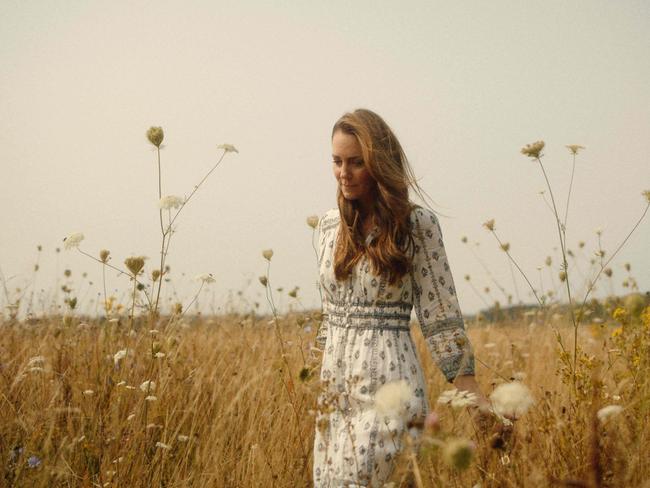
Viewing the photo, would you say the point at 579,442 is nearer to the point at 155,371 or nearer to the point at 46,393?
the point at 155,371

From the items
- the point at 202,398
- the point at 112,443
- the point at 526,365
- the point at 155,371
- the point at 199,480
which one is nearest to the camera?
the point at 112,443

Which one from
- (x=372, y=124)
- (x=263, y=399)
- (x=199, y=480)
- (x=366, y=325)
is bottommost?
(x=199, y=480)

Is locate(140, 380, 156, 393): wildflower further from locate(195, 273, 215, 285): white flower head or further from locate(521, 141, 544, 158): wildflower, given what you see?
locate(521, 141, 544, 158): wildflower

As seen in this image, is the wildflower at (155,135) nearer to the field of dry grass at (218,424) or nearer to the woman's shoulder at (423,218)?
the field of dry grass at (218,424)

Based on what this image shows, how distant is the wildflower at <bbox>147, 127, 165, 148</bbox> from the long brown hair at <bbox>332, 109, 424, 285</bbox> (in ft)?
2.59

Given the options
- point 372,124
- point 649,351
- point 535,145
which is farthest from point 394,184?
point 649,351

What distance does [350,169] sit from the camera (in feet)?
7.89

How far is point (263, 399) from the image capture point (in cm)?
353

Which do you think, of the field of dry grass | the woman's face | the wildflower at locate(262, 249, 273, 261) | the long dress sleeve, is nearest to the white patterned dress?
the long dress sleeve

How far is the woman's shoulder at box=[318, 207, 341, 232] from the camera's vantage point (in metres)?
2.72

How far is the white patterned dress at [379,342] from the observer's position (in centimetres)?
201

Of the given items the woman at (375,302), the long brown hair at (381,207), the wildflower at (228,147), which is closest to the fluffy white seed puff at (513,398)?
the woman at (375,302)

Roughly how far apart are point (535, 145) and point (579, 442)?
3.95ft

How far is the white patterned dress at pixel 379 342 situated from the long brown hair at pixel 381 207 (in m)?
0.05
